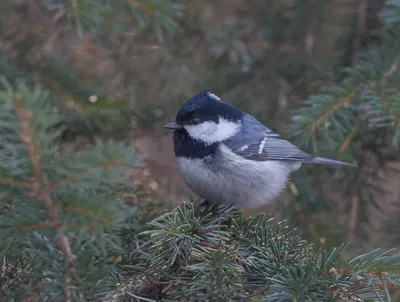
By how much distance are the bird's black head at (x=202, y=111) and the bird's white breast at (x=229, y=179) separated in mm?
141

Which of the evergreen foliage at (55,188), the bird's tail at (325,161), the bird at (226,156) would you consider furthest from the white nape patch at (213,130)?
the evergreen foliage at (55,188)

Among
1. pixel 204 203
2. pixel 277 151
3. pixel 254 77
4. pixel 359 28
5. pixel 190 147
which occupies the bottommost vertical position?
pixel 204 203

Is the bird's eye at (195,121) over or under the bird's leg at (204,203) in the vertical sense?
over

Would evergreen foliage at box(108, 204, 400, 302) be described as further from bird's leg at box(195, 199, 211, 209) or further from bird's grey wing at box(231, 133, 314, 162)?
bird's grey wing at box(231, 133, 314, 162)

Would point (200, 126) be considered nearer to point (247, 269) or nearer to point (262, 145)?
point (262, 145)

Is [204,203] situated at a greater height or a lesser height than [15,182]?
lesser

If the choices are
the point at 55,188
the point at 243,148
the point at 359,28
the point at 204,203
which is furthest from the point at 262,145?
the point at 55,188

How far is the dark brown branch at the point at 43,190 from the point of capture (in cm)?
70

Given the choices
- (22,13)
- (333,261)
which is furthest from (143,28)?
(333,261)

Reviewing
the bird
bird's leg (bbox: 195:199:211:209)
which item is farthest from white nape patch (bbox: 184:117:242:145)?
bird's leg (bbox: 195:199:211:209)

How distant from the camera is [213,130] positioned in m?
1.88

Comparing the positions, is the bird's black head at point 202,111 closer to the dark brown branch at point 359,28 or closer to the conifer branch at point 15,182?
the dark brown branch at point 359,28

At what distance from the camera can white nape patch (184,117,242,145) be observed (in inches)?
72.1

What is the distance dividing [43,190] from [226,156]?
1.07 m
